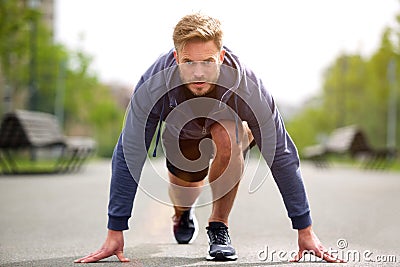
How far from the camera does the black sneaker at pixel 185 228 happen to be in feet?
15.0

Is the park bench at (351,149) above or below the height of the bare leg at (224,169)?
below

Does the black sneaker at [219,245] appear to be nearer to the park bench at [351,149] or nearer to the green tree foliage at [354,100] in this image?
the park bench at [351,149]

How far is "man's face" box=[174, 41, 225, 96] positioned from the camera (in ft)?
11.4

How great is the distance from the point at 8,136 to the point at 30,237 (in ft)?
29.1

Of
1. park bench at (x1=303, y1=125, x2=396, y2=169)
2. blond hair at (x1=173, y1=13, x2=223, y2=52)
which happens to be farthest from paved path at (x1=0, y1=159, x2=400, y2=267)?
park bench at (x1=303, y1=125, x2=396, y2=169)

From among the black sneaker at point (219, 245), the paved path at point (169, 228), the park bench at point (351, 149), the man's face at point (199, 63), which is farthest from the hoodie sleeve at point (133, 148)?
the park bench at point (351, 149)

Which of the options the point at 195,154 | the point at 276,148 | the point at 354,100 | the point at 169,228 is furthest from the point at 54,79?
the point at 276,148

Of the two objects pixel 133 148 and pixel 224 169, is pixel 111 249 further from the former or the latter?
pixel 224 169

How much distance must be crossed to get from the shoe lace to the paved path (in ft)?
0.45

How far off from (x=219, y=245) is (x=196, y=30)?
1169mm

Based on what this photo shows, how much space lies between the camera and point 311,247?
3572 millimetres

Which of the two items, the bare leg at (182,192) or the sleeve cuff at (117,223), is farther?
the bare leg at (182,192)

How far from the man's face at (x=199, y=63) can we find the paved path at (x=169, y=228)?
770 mm

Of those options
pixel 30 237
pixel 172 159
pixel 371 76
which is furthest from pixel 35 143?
pixel 371 76
